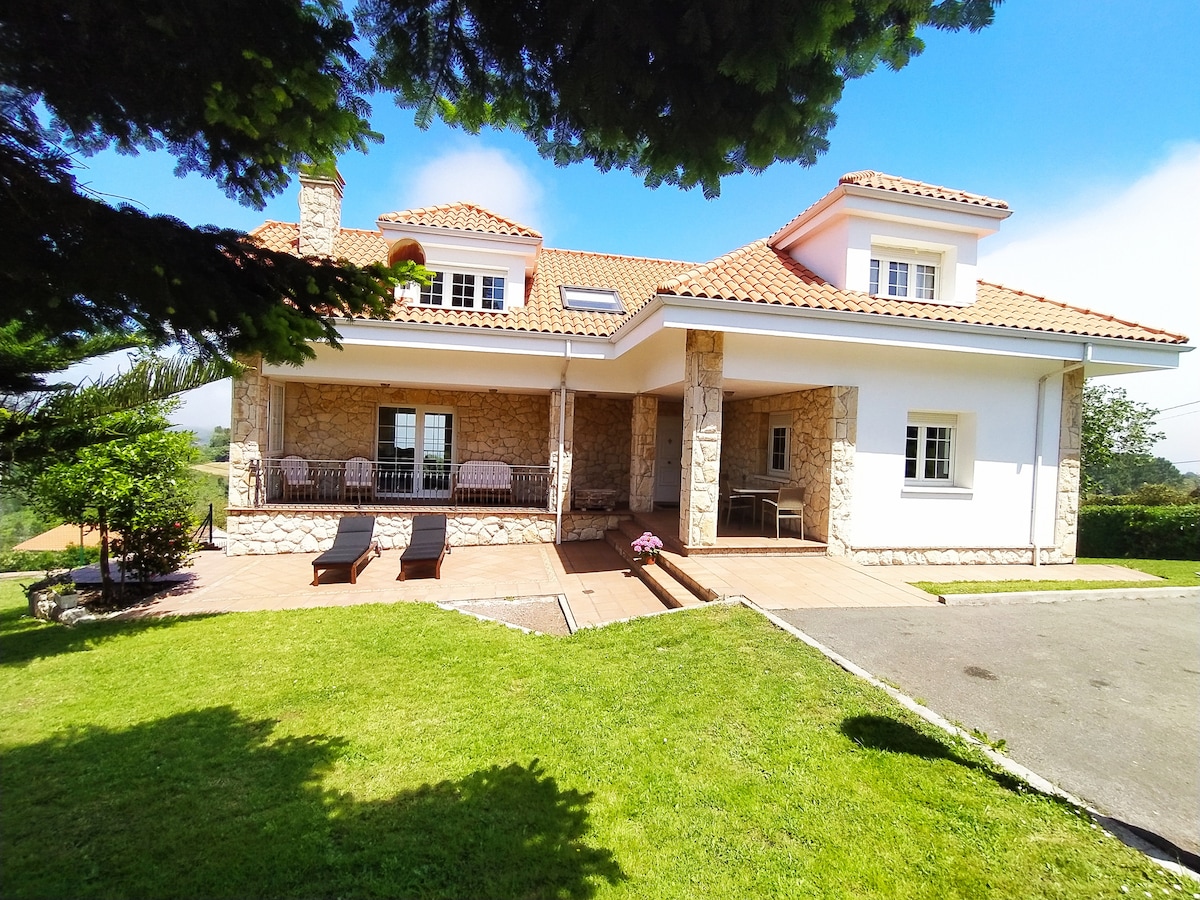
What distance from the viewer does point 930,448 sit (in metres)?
10.6

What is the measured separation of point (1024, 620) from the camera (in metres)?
6.71

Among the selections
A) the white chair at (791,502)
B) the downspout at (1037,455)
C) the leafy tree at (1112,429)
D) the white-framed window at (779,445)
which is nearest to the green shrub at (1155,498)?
the leafy tree at (1112,429)

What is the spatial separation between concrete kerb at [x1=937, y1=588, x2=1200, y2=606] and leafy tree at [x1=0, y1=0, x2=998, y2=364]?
7114 mm

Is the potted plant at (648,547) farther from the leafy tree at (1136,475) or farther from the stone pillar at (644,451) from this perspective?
the leafy tree at (1136,475)

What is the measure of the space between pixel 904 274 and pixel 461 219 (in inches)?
423

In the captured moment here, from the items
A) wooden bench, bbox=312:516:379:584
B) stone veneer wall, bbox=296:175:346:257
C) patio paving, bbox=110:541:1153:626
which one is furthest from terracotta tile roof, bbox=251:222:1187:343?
wooden bench, bbox=312:516:379:584

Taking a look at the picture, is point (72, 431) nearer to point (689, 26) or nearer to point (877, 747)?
point (689, 26)

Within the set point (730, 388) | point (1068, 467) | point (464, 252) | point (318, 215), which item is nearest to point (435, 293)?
point (464, 252)

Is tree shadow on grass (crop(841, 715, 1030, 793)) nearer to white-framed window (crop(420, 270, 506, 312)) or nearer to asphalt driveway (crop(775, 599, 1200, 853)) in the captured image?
asphalt driveway (crop(775, 599, 1200, 853))

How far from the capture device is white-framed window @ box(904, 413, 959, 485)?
10492 mm

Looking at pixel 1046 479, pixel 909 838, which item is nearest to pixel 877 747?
pixel 909 838

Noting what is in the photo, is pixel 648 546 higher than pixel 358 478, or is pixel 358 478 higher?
pixel 358 478

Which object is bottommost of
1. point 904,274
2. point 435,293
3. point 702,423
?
point 702,423

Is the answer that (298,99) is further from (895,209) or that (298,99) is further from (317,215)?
(317,215)
